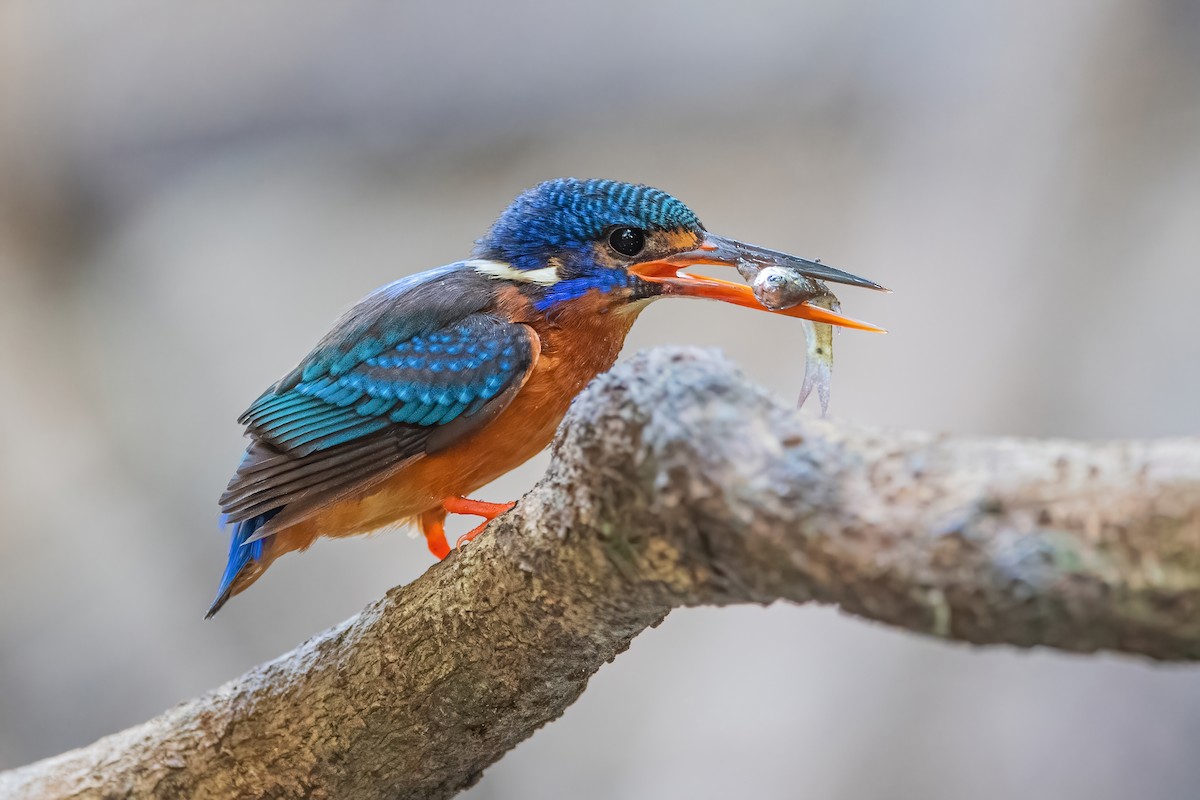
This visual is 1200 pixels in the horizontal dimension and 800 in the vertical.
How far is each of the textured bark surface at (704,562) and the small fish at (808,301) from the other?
0.54m

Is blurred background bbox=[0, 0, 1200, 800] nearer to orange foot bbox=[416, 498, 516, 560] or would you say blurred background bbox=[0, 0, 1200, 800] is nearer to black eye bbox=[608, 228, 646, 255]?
orange foot bbox=[416, 498, 516, 560]

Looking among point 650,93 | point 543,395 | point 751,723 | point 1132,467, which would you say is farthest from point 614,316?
point 650,93

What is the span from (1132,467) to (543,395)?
1331mm

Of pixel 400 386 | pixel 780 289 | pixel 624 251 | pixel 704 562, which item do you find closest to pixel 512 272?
pixel 624 251

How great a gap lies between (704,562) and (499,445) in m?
0.95

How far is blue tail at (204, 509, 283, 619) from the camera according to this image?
212cm

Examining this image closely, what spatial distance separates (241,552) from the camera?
217 cm

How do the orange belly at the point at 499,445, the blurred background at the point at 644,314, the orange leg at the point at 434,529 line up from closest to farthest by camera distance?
the orange belly at the point at 499,445 → the orange leg at the point at 434,529 → the blurred background at the point at 644,314

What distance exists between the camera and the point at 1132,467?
991 millimetres

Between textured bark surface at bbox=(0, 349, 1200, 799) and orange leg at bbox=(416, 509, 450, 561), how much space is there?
429 mm

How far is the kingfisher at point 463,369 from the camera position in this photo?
6.68 ft

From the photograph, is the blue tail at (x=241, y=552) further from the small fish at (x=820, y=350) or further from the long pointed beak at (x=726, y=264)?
the small fish at (x=820, y=350)

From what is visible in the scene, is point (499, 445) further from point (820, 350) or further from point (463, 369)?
point (820, 350)

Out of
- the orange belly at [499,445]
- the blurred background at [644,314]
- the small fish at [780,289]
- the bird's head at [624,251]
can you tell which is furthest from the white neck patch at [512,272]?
the blurred background at [644,314]
